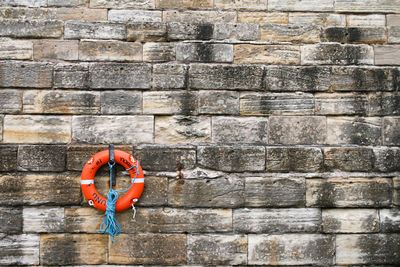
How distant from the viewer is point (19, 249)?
10.1 ft

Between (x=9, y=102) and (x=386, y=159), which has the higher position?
(x=9, y=102)

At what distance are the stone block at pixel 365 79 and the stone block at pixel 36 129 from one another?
106 inches

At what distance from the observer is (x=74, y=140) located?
315 cm

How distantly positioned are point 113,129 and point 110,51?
0.78 metres

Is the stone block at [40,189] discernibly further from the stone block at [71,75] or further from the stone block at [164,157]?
the stone block at [71,75]

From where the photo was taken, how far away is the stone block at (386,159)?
10.5 feet

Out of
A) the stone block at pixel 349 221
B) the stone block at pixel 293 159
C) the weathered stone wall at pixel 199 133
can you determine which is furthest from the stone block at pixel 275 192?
the stone block at pixel 349 221

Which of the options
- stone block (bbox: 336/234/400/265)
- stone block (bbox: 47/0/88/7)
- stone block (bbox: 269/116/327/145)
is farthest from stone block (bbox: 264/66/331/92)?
stone block (bbox: 47/0/88/7)

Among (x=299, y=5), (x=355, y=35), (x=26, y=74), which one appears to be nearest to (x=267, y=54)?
(x=299, y=5)

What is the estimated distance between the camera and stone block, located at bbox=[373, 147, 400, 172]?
3201mm

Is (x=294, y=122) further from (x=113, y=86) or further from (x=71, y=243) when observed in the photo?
(x=71, y=243)

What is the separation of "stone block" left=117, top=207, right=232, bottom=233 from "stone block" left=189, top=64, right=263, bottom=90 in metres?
1.24

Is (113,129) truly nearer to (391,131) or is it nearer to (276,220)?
(276,220)

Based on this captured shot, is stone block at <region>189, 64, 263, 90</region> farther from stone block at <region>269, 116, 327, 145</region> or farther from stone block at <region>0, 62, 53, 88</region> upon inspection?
stone block at <region>0, 62, 53, 88</region>
